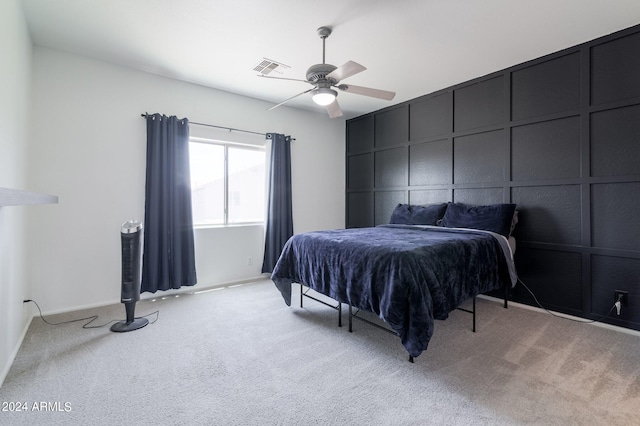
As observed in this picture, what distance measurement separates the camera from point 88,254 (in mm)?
3180

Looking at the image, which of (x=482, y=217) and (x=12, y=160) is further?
(x=482, y=217)

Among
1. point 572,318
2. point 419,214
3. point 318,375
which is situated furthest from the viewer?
point 419,214

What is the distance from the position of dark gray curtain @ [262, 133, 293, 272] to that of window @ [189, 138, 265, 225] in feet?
0.68

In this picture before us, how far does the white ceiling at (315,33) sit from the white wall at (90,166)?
261mm

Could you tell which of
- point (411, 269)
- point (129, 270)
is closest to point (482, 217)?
point (411, 269)

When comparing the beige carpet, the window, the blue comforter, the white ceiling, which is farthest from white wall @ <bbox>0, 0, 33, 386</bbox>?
the blue comforter

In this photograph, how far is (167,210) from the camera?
3.54 metres

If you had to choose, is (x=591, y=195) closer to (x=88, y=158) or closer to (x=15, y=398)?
(x=15, y=398)

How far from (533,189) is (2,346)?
4725 millimetres

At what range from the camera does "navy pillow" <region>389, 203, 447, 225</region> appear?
3762 mm

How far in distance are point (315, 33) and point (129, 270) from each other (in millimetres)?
2727

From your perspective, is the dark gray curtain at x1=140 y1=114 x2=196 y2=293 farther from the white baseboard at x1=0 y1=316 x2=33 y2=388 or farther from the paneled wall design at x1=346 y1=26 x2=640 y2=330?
the paneled wall design at x1=346 y1=26 x2=640 y2=330

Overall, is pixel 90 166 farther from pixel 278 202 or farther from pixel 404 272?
pixel 404 272

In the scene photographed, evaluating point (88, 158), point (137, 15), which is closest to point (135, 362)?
point (88, 158)
